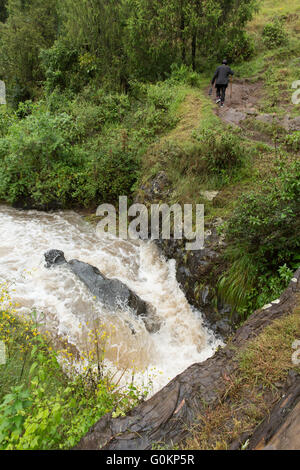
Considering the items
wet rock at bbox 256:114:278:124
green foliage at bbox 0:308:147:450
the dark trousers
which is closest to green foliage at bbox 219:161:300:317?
green foliage at bbox 0:308:147:450

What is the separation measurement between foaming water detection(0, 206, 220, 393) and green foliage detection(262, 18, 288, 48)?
1197cm

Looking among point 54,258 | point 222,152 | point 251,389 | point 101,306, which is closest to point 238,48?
point 222,152

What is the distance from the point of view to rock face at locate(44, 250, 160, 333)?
5633 mm

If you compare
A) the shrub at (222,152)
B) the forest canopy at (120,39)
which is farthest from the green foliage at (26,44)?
the shrub at (222,152)

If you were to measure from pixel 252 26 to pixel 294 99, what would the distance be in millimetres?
7457

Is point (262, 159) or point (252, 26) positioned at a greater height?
point (252, 26)

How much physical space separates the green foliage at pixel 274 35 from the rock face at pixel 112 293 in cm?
1354

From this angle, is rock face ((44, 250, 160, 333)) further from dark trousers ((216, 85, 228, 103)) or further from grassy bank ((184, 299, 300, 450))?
dark trousers ((216, 85, 228, 103))

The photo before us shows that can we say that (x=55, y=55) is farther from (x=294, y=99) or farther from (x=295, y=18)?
(x=295, y=18)

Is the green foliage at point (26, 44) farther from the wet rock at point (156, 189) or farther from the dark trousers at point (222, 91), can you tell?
the wet rock at point (156, 189)

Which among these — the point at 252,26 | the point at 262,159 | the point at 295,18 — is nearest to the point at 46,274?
the point at 262,159

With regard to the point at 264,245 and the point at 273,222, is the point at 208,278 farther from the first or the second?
the point at 273,222

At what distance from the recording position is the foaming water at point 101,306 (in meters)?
5.02

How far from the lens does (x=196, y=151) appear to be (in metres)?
7.30
